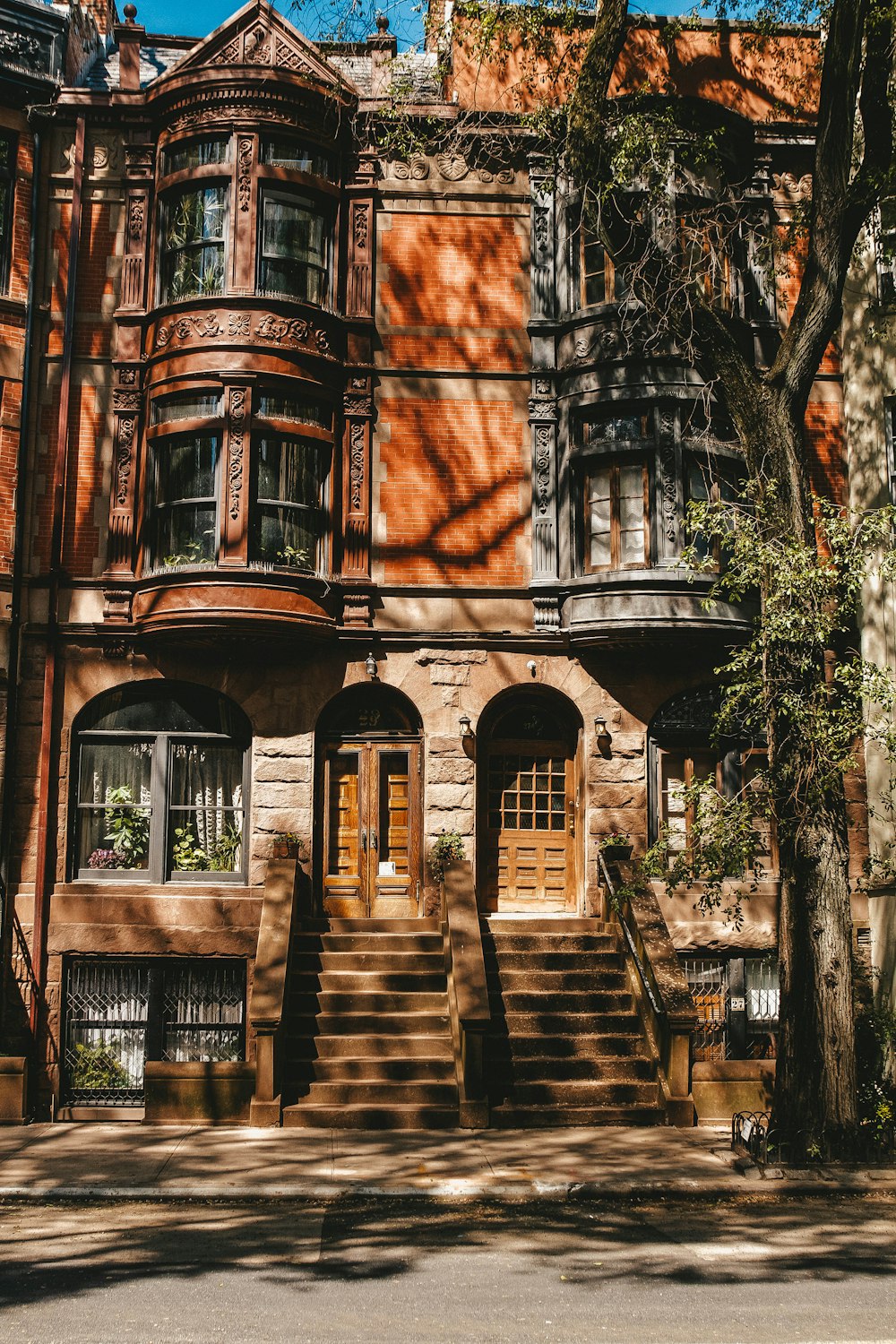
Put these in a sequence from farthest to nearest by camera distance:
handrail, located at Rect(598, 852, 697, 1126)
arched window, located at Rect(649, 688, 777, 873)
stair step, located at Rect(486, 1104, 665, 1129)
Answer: arched window, located at Rect(649, 688, 777, 873) < handrail, located at Rect(598, 852, 697, 1126) < stair step, located at Rect(486, 1104, 665, 1129)

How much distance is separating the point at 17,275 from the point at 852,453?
459 inches

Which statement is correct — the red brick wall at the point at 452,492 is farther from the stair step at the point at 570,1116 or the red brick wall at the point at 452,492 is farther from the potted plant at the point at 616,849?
the stair step at the point at 570,1116

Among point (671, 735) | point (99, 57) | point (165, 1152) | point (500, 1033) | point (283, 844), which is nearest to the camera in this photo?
point (165, 1152)

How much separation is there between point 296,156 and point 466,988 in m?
11.2

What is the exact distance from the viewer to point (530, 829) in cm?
1695

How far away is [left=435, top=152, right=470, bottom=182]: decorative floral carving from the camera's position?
17375 millimetres

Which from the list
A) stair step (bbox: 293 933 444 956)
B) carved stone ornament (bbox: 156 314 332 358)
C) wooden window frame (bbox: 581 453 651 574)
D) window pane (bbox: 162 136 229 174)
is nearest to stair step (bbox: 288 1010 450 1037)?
stair step (bbox: 293 933 444 956)

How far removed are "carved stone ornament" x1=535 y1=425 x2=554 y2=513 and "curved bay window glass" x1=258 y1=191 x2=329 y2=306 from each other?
3.49m

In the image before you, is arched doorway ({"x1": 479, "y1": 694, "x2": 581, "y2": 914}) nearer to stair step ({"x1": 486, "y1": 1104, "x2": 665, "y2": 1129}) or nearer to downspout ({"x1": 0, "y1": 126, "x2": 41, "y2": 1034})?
stair step ({"x1": 486, "y1": 1104, "x2": 665, "y2": 1129})

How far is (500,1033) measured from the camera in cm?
1411

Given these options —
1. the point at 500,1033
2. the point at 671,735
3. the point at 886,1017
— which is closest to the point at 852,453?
the point at 671,735

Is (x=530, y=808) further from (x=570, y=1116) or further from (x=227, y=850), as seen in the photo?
(x=570, y=1116)

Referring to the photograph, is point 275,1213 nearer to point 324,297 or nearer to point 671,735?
point 671,735

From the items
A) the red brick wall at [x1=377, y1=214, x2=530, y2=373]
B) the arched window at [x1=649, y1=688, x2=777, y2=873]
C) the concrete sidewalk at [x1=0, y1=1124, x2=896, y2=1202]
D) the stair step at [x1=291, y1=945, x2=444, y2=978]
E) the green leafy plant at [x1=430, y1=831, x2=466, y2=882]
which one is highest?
the red brick wall at [x1=377, y1=214, x2=530, y2=373]
